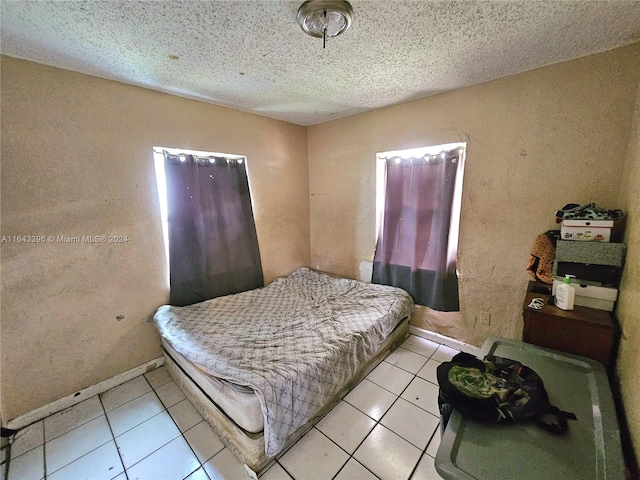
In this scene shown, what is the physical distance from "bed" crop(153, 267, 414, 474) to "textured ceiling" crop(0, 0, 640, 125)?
1.80 m

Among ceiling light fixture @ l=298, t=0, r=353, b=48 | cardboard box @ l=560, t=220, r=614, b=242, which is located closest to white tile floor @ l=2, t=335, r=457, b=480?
cardboard box @ l=560, t=220, r=614, b=242

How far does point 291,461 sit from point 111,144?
7.94 ft

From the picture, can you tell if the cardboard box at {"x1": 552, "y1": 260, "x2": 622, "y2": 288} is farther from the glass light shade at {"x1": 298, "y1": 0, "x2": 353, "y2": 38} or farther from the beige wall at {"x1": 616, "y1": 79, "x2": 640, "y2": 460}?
the glass light shade at {"x1": 298, "y1": 0, "x2": 353, "y2": 38}

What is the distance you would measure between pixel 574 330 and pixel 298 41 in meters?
2.11

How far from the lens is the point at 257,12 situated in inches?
45.2

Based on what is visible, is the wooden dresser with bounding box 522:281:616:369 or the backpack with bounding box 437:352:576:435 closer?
the backpack with bounding box 437:352:576:435

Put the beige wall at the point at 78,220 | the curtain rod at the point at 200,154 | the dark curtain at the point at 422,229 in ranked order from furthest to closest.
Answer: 1. the dark curtain at the point at 422,229
2. the curtain rod at the point at 200,154
3. the beige wall at the point at 78,220

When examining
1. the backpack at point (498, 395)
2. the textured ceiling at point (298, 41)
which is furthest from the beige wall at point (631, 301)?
the textured ceiling at point (298, 41)

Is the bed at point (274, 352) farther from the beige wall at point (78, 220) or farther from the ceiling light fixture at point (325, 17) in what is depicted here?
the ceiling light fixture at point (325, 17)

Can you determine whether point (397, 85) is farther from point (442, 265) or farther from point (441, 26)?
point (442, 265)

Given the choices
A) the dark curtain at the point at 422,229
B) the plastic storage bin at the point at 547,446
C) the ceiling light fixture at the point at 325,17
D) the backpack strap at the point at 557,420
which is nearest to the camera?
the plastic storage bin at the point at 547,446

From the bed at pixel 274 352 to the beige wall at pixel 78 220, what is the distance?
15.1 inches

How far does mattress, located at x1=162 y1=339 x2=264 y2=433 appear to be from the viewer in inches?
50.5

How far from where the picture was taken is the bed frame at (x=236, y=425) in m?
1.31
